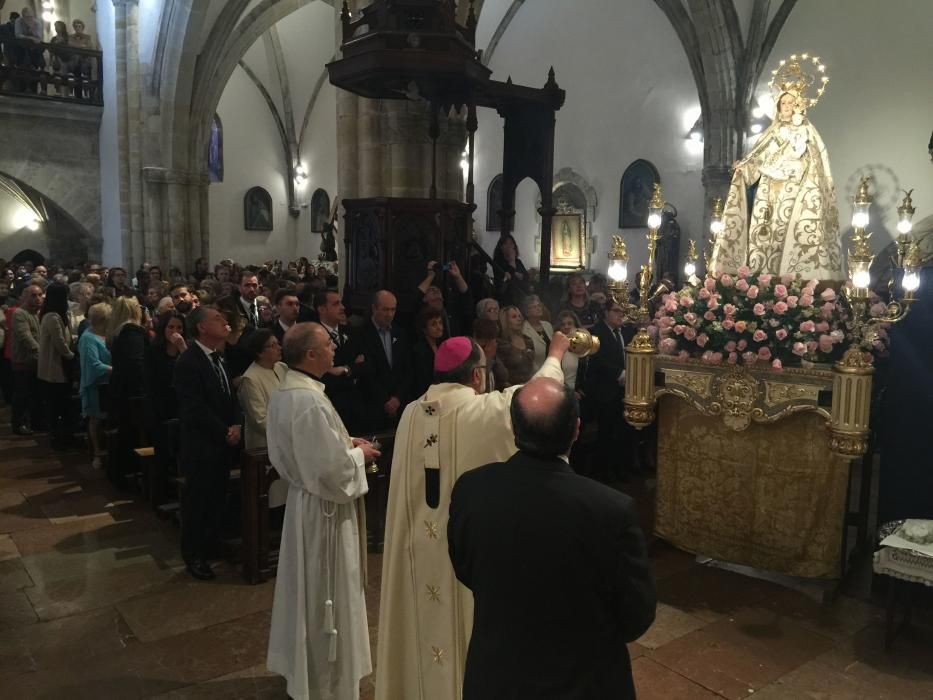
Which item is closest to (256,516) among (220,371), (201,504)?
(201,504)

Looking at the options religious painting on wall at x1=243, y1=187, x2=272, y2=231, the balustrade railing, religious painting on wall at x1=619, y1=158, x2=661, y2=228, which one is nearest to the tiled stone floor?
religious painting on wall at x1=619, y1=158, x2=661, y2=228

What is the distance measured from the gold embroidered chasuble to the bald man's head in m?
3.73

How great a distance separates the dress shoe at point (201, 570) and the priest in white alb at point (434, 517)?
2.34m

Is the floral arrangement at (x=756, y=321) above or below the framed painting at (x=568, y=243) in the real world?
below

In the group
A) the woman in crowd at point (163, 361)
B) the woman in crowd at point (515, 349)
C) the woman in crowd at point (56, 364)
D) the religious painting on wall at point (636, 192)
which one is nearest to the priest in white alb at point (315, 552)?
the woman in crowd at point (515, 349)

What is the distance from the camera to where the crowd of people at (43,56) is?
1730 cm

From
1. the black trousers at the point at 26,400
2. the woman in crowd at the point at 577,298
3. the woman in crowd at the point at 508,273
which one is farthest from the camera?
the black trousers at the point at 26,400

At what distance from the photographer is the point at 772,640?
4391mm

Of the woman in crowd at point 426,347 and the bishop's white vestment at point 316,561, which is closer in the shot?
the bishop's white vestment at point 316,561

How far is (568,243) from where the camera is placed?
1941 cm

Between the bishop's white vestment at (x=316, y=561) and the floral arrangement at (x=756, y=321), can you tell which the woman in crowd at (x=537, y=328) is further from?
the bishop's white vestment at (x=316, y=561)

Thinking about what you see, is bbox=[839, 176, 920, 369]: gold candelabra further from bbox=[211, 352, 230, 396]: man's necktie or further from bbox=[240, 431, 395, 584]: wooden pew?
bbox=[211, 352, 230, 396]: man's necktie

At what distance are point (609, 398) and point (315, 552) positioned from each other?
13.8 feet

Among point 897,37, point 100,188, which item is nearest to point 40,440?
point 100,188
